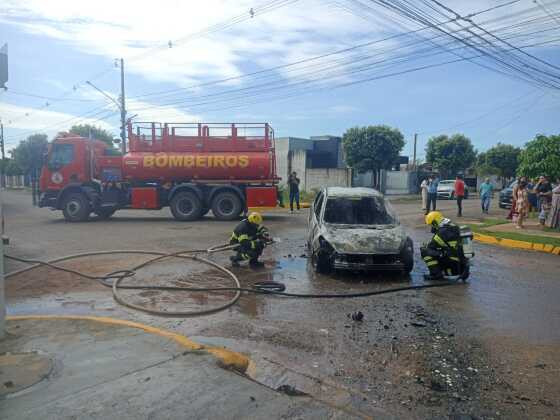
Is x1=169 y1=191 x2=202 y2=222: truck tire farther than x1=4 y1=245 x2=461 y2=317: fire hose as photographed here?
Yes

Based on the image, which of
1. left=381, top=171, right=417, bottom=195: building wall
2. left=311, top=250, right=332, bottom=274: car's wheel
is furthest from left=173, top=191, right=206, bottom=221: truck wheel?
left=381, top=171, right=417, bottom=195: building wall

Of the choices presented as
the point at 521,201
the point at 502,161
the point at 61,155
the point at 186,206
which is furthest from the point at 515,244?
the point at 502,161

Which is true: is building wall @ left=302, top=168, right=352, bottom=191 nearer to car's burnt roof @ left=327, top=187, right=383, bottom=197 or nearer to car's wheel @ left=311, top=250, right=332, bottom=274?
car's burnt roof @ left=327, top=187, right=383, bottom=197

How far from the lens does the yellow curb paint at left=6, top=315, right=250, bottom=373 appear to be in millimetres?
4406

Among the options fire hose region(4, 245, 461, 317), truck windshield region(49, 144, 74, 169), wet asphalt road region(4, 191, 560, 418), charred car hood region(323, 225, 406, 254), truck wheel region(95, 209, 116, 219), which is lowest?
wet asphalt road region(4, 191, 560, 418)

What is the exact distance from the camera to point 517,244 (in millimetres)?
12141

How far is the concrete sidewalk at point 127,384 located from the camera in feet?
11.3

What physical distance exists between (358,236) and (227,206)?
31.4 feet

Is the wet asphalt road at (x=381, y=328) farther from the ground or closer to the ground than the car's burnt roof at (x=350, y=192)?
closer to the ground

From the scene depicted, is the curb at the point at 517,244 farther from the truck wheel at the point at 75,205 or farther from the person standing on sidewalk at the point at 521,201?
the truck wheel at the point at 75,205

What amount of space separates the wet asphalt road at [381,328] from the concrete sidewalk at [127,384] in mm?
462

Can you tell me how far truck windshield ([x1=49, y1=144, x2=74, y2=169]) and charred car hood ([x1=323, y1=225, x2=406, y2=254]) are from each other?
1192 centimetres

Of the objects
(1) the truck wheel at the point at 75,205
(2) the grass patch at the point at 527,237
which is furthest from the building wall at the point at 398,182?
(1) the truck wheel at the point at 75,205

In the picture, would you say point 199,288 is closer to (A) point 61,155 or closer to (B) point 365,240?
(B) point 365,240
